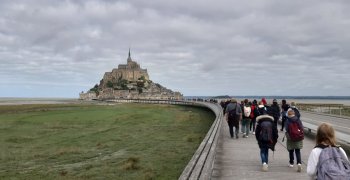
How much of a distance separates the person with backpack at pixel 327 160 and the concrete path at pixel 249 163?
13.7 feet

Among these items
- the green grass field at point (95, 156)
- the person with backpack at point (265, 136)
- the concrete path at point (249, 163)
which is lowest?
the green grass field at point (95, 156)

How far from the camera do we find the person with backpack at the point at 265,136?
10.6m

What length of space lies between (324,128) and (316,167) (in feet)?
1.64

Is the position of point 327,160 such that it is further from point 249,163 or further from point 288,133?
point 249,163

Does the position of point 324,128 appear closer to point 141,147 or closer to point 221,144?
point 221,144

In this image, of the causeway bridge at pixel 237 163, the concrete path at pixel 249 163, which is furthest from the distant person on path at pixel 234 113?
the causeway bridge at pixel 237 163

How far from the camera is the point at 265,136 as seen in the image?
10641 mm

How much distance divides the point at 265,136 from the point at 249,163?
122cm

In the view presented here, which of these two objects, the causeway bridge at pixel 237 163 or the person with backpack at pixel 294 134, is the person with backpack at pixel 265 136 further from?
the person with backpack at pixel 294 134

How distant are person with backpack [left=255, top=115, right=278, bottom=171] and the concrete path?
14.3 inches

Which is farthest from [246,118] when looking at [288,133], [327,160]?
[327,160]

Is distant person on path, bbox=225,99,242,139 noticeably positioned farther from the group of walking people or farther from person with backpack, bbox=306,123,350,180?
person with backpack, bbox=306,123,350,180

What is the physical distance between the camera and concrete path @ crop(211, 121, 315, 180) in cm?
973

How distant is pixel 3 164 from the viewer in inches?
634
